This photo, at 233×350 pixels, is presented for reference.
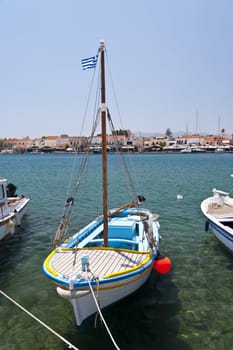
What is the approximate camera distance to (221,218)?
1281 cm

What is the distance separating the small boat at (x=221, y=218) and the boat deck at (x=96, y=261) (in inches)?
191

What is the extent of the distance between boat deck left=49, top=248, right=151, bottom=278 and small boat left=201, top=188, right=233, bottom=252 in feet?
15.9

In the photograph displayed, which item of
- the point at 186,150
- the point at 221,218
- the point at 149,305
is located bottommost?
the point at 186,150

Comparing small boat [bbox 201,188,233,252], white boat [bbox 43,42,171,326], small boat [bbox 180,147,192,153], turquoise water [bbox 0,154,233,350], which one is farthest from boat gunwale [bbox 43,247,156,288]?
small boat [bbox 180,147,192,153]

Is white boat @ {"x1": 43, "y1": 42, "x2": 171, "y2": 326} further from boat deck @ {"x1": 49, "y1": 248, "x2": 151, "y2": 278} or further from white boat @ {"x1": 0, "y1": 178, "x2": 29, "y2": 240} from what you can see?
white boat @ {"x1": 0, "y1": 178, "x2": 29, "y2": 240}

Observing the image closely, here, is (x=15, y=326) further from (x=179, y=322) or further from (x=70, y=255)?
(x=179, y=322)

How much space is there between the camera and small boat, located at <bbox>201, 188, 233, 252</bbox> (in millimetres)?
11234

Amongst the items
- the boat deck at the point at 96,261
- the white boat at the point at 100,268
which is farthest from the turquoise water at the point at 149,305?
the boat deck at the point at 96,261

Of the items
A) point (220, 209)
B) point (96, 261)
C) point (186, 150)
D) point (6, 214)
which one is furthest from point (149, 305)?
point (186, 150)

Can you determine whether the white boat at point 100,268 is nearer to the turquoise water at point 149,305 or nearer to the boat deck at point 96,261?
the boat deck at point 96,261

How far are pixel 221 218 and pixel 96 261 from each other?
7.81 meters

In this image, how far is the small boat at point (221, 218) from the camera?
1123 cm

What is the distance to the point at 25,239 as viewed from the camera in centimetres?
1385

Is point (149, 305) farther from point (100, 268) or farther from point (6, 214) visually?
point (6, 214)
